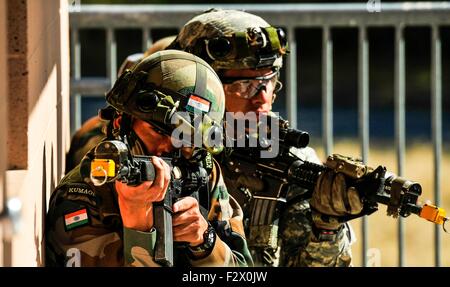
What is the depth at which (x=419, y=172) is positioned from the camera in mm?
12312

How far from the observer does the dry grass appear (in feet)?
32.3

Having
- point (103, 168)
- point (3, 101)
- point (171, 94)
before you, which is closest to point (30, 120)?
point (3, 101)

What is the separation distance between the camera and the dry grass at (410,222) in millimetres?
9859

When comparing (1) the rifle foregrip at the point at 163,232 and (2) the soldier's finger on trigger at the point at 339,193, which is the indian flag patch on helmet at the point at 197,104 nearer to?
(1) the rifle foregrip at the point at 163,232

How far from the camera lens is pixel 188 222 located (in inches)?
171

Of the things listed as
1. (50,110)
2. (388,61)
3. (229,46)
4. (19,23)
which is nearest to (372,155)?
(388,61)

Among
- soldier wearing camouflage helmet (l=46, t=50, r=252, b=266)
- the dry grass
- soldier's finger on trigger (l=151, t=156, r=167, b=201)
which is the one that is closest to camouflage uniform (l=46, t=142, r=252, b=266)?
soldier wearing camouflage helmet (l=46, t=50, r=252, b=266)

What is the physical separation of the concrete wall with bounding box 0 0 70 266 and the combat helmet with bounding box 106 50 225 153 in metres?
0.30

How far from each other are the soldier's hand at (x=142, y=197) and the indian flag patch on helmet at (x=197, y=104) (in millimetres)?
366

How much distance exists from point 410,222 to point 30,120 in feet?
26.0

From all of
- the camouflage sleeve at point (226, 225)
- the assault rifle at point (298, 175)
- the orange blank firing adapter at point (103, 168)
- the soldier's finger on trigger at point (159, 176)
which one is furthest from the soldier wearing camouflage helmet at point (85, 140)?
the orange blank firing adapter at point (103, 168)

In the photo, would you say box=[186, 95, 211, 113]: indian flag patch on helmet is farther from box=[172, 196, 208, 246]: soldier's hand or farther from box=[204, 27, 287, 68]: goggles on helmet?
box=[204, 27, 287, 68]: goggles on helmet

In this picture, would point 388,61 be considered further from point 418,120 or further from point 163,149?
point 163,149
